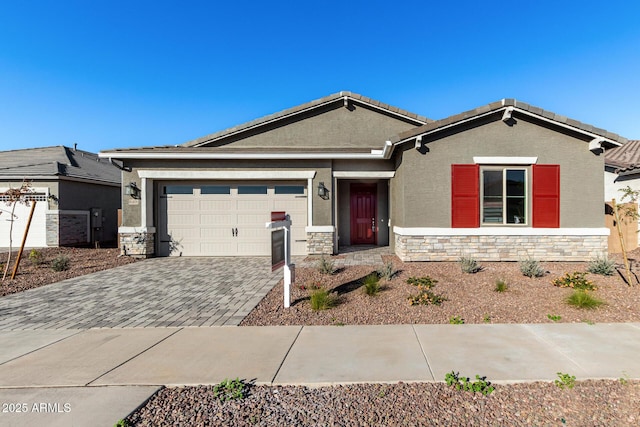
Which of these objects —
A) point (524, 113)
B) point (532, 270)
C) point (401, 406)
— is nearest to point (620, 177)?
point (524, 113)

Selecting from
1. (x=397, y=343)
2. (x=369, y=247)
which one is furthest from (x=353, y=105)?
(x=397, y=343)

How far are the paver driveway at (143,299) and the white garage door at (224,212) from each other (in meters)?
1.93

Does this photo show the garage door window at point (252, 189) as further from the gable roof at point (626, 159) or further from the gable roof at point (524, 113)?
the gable roof at point (626, 159)

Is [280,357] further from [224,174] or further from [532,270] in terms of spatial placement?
[224,174]

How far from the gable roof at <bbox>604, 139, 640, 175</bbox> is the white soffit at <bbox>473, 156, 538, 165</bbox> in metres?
5.97

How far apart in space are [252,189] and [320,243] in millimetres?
3178

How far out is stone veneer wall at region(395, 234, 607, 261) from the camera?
8539mm

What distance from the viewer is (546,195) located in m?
8.52

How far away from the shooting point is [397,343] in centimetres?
379

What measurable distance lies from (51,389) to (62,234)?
45.5 ft

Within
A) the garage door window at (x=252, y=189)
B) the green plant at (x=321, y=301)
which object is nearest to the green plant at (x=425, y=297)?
the green plant at (x=321, y=301)

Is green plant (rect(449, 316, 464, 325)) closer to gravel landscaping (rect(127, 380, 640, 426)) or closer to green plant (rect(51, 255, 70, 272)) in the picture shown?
gravel landscaping (rect(127, 380, 640, 426))

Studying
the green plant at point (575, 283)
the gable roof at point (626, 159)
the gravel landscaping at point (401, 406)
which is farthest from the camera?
the gable roof at point (626, 159)

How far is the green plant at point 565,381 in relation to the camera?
281 cm
